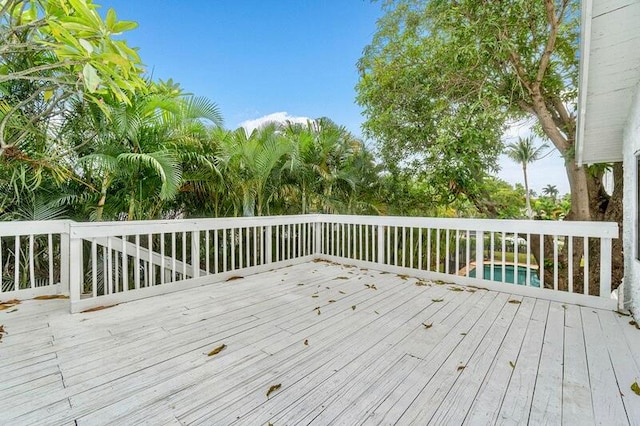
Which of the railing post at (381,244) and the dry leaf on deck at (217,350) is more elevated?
the railing post at (381,244)

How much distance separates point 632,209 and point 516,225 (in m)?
0.98

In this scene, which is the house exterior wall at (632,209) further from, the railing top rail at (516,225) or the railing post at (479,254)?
the railing post at (479,254)

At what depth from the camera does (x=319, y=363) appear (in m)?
1.93

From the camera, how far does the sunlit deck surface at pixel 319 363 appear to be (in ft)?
4.85

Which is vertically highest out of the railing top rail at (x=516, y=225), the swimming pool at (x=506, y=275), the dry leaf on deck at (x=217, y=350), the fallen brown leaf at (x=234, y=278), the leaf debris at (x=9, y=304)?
the railing top rail at (x=516, y=225)

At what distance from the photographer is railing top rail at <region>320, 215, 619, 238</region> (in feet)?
9.70

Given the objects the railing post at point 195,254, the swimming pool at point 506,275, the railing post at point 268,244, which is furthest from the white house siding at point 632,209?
the railing post at point 195,254

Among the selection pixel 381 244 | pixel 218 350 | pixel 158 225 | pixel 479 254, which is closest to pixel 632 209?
pixel 479 254

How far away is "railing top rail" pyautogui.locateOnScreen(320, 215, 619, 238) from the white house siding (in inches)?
6.6

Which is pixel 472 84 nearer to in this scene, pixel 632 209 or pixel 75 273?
pixel 632 209

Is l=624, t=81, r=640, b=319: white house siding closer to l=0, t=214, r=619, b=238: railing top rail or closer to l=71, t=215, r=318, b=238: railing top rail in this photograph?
l=0, t=214, r=619, b=238: railing top rail

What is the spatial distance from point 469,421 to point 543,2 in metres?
5.88

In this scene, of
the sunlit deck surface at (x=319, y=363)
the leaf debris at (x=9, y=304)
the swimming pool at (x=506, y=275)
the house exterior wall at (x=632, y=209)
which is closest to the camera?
the sunlit deck surface at (x=319, y=363)

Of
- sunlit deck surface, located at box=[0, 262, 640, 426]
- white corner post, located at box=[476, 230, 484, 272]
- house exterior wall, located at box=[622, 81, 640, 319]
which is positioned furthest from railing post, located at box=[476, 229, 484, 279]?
house exterior wall, located at box=[622, 81, 640, 319]
